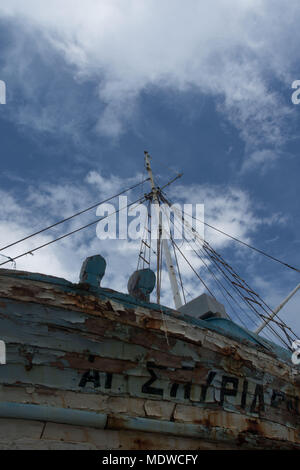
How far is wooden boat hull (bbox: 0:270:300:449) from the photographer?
4211mm

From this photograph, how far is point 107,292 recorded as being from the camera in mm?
5180

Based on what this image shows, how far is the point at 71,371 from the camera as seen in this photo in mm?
4473

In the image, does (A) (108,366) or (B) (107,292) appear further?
(B) (107,292)

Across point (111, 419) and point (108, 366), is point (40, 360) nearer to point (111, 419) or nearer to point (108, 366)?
point (108, 366)

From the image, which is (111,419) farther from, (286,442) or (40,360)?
(286,442)

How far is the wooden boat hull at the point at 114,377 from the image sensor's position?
421 centimetres

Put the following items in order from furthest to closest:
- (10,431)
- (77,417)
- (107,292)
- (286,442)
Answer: (286,442)
(107,292)
(77,417)
(10,431)

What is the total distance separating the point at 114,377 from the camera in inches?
183

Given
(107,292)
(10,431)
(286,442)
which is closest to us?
(10,431)
